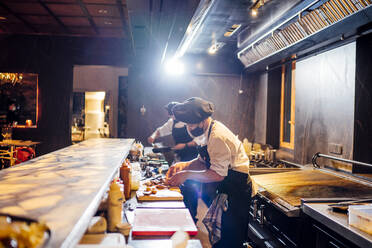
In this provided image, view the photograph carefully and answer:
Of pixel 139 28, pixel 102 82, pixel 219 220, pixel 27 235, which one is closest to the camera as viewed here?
pixel 27 235

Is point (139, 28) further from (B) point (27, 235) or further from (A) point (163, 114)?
(A) point (163, 114)

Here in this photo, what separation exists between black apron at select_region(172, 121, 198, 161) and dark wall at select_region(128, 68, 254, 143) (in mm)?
1457

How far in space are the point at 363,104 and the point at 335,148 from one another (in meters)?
0.57

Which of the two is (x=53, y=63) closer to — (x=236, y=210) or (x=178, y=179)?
(x=178, y=179)

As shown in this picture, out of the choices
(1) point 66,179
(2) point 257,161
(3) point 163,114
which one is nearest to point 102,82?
(3) point 163,114

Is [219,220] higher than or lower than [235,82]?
lower

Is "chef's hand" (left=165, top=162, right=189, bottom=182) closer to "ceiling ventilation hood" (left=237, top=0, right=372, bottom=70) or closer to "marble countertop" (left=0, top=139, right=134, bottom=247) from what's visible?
"marble countertop" (left=0, top=139, right=134, bottom=247)

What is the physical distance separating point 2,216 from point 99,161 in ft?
3.38

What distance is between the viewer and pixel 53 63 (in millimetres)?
6426

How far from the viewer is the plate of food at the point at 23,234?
70cm

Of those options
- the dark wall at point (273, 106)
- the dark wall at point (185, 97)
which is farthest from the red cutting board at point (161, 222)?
the dark wall at point (185, 97)

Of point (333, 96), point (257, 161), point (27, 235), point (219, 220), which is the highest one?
point (333, 96)

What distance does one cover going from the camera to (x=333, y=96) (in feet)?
10.4

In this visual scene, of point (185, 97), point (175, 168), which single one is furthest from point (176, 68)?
point (175, 168)
